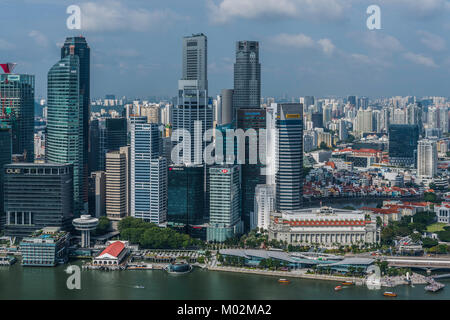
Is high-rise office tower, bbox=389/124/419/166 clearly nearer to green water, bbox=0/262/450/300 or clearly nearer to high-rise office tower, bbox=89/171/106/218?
high-rise office tower, bbox=89/171/106/218

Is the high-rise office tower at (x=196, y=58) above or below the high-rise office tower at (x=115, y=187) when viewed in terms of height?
above

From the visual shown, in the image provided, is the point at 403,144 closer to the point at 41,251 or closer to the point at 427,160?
the point at 427,160

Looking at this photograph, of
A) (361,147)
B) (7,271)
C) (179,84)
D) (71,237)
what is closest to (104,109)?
(361,147)

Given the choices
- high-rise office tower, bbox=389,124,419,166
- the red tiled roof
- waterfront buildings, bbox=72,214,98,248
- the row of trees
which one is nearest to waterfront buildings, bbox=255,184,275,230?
the row of trees

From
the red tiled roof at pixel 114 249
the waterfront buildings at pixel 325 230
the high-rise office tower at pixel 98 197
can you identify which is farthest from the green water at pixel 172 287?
the high-rise office tower at pixel 98 197

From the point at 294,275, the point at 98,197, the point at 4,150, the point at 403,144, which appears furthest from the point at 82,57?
the point at 403,144

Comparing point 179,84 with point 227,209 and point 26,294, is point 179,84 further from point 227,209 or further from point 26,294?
point 26,294

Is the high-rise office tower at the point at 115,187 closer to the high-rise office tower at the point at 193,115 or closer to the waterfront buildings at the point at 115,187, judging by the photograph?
the waterfront buildings at the point at 115,187
